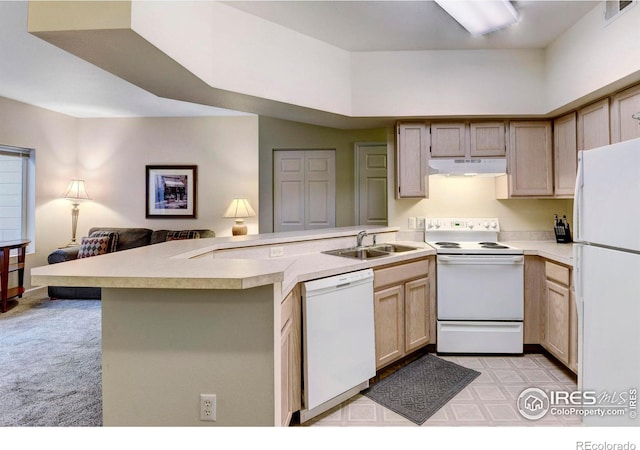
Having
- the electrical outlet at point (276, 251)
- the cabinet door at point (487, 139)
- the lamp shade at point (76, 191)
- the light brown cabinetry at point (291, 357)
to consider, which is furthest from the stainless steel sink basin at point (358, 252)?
the lamp shade at point (76, 191)

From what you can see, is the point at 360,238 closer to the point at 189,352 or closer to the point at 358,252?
the point at 358,252

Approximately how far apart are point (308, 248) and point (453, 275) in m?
1.28

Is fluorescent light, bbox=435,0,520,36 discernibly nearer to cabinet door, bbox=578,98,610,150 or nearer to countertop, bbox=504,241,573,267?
cabinet door, bbox=578,98,610,150

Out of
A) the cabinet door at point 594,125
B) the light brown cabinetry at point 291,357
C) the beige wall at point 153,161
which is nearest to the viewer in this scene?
the light brown cabinetry at point 291,357

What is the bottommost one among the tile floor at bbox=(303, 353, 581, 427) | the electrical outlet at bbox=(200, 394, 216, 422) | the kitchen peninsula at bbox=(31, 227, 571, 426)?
the tile floor at bbox=(303, 353, 581, 427)

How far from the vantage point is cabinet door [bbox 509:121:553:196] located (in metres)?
2.97

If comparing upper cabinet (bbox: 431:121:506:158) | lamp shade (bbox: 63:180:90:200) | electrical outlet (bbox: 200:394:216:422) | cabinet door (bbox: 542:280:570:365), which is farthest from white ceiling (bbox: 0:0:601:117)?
electrical outlet (bbox: 200:394:216:422)

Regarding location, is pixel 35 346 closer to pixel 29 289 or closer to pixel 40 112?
pixel 29 289

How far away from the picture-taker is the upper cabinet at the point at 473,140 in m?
3.01

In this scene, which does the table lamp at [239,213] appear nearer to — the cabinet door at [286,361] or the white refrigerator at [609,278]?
the cabinet door at [286,361]

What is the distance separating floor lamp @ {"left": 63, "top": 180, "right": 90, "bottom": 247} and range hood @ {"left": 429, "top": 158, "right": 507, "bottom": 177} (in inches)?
205

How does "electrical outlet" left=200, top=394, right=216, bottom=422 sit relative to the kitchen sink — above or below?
below

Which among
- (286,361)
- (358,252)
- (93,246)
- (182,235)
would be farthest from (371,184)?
(93,246)
